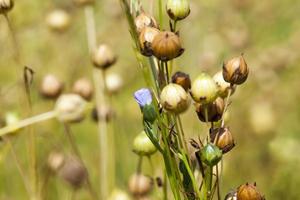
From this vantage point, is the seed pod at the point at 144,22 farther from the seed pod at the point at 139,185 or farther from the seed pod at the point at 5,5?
the seed pod at the point at 139,185

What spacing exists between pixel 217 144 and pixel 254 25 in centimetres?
241

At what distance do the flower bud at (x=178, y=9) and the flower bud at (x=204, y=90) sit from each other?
104mm

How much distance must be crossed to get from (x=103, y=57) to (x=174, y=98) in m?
0.70

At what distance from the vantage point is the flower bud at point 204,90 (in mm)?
975

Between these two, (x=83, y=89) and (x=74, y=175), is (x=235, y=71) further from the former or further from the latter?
(x=83, y=89)

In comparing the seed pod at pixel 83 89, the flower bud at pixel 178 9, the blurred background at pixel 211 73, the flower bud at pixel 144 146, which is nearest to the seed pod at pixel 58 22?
the blurred background at pixel 211 73

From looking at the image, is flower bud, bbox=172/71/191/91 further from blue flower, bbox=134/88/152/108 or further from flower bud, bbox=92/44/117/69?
flower bud, bbox=92/44/117/69

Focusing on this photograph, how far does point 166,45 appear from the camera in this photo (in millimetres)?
946

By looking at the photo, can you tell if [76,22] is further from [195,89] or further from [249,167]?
[195,89]

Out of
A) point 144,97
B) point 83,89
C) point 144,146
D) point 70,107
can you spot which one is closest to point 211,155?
point 144,97

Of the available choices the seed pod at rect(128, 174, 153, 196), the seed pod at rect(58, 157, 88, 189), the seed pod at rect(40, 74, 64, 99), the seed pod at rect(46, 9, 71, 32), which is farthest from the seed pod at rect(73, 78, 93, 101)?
the seed pod at rect(46, 9, 71, 32)

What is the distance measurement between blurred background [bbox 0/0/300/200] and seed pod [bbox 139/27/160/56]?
29.9 inches

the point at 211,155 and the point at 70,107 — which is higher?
the point at 70,107

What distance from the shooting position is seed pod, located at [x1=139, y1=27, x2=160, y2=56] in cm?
97
